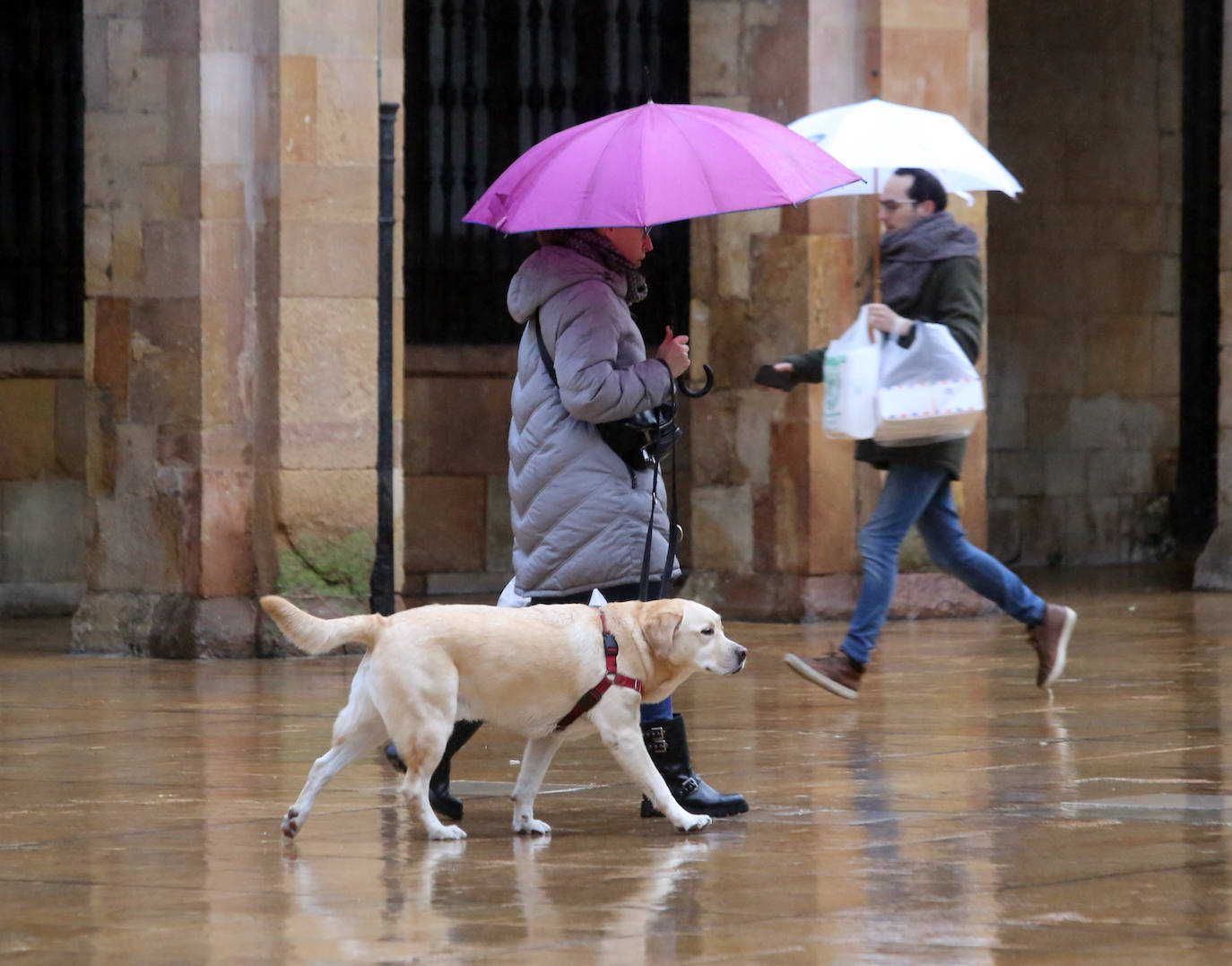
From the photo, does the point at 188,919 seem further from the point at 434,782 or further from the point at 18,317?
the point at 18,317

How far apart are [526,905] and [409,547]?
10.0 meters

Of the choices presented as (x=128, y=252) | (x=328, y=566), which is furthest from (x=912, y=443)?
(x=128, y=252)

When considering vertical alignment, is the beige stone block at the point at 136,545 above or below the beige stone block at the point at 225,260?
below

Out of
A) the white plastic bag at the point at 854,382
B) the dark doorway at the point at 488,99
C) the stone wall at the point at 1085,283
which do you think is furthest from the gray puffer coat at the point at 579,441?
the stone wall at the point at 1085,283

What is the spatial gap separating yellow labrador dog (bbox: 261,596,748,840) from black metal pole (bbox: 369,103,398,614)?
16.8 ft

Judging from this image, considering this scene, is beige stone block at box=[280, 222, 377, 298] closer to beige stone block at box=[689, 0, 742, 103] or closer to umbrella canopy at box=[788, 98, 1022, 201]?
umbrella canopy at box=[788, 98, 1022, 201]

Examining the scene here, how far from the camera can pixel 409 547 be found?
14.9m

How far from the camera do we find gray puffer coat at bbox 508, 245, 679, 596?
635 cm

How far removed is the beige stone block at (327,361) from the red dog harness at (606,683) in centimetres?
525

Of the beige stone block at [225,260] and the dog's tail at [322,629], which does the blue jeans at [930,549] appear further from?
the beige stone block at [225,260]

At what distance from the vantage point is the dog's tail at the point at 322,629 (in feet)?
18.9

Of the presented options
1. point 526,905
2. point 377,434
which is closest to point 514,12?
point 377,434

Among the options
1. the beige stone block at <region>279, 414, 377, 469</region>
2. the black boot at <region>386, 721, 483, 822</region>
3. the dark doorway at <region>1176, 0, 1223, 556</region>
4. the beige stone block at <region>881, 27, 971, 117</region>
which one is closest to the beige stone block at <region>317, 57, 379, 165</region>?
the beige stone block at <region>279, 414, 377, 469</region>

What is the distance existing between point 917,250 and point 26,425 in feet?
22.4
